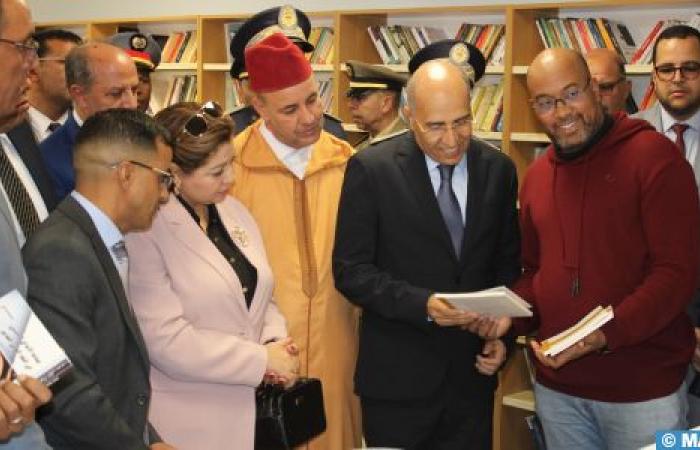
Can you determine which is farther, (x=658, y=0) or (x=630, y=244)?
(x=658, y=0)

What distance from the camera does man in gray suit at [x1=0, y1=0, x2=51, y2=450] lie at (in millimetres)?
1840

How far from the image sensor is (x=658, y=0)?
5102mm

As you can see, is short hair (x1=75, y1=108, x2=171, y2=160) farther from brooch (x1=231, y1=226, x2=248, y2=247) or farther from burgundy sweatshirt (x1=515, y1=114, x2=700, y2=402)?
burgundy sweatshirt (x1=515, y1=114, x2=700, y2=402)

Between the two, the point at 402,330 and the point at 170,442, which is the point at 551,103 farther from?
the point at 170,442

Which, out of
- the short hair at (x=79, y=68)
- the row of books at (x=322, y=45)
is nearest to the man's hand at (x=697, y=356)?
the short hair at (x=79, y=68)

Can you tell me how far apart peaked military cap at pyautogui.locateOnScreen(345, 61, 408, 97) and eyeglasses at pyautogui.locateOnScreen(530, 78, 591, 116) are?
2.87 metres

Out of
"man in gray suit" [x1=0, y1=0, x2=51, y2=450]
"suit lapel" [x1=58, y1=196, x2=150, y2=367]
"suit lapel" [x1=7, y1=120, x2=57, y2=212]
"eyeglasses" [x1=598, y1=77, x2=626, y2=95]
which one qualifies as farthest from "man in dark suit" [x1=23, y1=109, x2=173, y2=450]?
"eyeglasses" [x1=598, y1=77, x2=626, y2=95]

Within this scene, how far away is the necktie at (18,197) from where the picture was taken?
268 cm

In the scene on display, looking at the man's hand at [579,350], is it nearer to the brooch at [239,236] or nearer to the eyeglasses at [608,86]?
the brooch at [239,236]

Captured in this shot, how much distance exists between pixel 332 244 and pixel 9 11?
4.62 ft

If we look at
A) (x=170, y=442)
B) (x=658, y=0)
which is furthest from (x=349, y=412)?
(x=658, y=0)

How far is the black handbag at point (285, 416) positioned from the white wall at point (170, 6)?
11.2ft

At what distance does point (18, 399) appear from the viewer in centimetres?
183

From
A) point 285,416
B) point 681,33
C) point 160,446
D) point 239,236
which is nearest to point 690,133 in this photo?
point 681,33
